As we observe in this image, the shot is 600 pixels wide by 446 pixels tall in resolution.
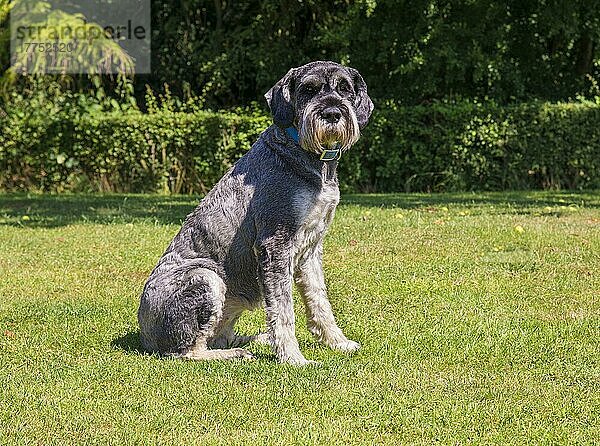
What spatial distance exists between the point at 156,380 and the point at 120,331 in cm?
149

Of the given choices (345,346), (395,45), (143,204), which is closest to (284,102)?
(345,346)

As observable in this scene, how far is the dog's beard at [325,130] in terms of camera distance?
5480 mm

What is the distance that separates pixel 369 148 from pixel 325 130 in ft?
40.3

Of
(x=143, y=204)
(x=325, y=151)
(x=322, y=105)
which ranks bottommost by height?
(x=143, y=204)

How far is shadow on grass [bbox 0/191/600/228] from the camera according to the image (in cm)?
1255

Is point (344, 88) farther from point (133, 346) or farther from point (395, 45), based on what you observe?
point (395, 45)

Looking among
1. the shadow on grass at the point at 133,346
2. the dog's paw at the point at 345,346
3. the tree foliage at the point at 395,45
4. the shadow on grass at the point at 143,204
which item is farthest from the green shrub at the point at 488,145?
the dog's paw at the point at 345,346

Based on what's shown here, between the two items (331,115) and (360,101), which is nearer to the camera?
(331,115)

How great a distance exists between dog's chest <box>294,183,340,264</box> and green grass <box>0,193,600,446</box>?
80 centimetres

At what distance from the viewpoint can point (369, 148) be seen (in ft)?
57.9

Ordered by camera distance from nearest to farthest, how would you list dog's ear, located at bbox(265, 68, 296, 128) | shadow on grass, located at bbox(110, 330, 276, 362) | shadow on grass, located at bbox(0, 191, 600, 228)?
dog's ear, located at bbox(265, 68, 296, 128), shadow on grass, located at bbox(110, 330, 276, 362), shadow on grass, located at bbox(0, 191, 600, 228)

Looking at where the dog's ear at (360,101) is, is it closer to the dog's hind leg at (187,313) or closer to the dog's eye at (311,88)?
the dog's eye at (311,88)

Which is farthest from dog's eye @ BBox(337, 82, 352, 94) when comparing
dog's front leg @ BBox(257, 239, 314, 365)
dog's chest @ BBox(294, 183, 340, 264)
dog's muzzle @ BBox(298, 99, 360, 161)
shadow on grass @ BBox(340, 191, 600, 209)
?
shadow on grass @ BBox(340, 191, 600, 209)

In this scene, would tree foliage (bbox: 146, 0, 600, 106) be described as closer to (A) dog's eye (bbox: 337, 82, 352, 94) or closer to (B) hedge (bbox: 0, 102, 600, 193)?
(B) hedge (bbox: 0, 102, 600, 193)
